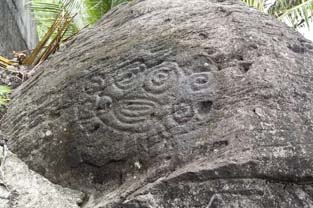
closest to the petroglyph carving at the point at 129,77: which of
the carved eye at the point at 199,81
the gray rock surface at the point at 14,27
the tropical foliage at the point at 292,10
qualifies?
the carved eye at the point at 199,81

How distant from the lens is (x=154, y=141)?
2596mm

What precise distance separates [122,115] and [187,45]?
526mm

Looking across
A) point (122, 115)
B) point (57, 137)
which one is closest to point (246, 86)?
point (122, 115)

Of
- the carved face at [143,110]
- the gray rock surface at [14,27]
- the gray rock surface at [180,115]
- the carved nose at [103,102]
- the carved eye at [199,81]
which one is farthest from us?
the gray rock surface at [14,27]

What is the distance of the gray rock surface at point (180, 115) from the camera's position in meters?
2.29

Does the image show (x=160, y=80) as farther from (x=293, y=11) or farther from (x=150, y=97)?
(x=293, y=11)

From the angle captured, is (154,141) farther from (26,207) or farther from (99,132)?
(26,207)

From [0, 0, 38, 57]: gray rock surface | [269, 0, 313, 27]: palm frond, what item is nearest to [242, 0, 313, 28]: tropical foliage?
[269, 0, 313, 27]: palm frond

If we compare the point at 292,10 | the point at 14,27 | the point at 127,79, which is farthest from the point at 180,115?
the point at 292,10

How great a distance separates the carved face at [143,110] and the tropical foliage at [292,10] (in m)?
5.52

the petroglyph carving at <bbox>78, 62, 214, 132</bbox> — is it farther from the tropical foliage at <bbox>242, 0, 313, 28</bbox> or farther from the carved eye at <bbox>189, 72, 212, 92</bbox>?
the tropical foliage at <bbox>242, 0, 313, 28</bbox>

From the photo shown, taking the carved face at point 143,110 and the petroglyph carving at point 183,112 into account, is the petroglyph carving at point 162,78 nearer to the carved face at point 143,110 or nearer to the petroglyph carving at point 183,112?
the carved face at point 143,110

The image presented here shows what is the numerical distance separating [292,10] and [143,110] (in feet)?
20.0

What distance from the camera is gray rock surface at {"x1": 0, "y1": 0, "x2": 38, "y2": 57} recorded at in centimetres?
625
